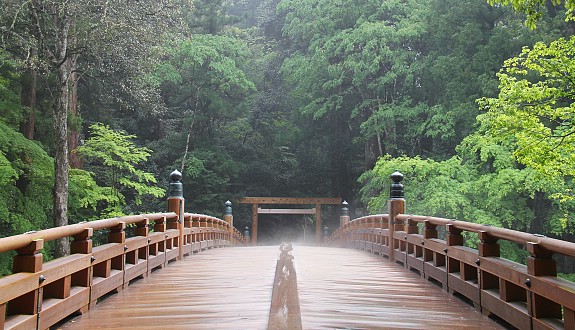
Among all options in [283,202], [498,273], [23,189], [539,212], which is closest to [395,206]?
[498,273]

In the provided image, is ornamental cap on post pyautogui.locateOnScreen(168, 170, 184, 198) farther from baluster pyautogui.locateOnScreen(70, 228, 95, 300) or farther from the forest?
the forest

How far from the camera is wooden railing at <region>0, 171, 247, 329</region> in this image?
8.91 ft

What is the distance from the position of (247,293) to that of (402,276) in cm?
220

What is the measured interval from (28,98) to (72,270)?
11318 mm

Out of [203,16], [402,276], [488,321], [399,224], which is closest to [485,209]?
[399,224]

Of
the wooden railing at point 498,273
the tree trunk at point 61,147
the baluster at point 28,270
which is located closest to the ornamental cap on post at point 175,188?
the wooden railing at point 498,273

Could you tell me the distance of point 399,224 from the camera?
715cm

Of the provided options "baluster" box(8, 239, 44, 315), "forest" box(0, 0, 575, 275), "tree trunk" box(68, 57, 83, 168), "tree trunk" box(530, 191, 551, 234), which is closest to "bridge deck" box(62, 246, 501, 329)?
"baluster" box(8, 239, 44, 315)

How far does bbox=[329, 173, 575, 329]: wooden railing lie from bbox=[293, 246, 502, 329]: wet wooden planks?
0.15 m

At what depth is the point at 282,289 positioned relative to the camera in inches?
159

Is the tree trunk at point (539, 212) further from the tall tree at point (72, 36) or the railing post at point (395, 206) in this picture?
the tall tree at point (72, 36)

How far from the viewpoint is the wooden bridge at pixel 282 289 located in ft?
9.41

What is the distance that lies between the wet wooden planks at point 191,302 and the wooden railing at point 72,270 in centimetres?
14

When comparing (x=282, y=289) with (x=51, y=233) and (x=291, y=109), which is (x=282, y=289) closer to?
(x=51, y=233)
